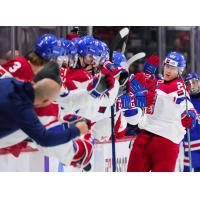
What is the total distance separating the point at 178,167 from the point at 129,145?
62 cm

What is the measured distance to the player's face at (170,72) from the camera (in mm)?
4965

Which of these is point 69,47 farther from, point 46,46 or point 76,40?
point 46,46

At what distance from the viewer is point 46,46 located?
409 cm

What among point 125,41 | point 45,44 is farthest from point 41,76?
point 125,41

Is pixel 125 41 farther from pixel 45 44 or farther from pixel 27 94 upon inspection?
pixel 27 94

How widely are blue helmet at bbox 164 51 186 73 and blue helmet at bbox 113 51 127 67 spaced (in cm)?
41

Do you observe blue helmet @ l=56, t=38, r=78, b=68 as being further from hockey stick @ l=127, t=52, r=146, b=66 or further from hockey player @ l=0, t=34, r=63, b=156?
hockey stick @ l=127, t=52, r=146, b=66

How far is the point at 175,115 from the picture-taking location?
495 cm

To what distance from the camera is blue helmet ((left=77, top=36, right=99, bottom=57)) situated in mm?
4484

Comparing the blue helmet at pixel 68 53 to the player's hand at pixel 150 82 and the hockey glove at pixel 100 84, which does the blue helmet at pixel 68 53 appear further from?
the player's hand at pixel 150 82

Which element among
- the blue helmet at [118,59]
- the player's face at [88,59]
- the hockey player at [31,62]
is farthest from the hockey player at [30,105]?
the blue helmet at [118,59]

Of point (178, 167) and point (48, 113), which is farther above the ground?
point (48, 113)

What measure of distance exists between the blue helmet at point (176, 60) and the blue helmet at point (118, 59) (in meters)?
0.41

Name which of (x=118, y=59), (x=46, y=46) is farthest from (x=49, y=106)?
(x=118, y=59)
